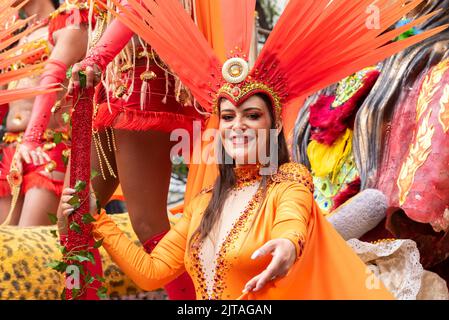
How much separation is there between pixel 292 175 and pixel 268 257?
25 centimetres

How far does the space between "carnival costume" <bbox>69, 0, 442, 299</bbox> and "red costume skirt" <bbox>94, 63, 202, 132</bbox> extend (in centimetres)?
35

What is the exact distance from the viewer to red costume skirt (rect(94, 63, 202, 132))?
275 cm

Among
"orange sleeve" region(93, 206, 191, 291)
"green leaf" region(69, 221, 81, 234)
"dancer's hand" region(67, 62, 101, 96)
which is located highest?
"dancer's hand" region(67, 62, 101, 96)

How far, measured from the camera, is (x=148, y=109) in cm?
278

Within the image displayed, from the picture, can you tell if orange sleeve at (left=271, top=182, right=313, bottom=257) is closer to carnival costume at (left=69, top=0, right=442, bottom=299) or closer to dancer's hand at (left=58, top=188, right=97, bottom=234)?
carnival costume at (left=69, top=0, right=442, bottom=299)

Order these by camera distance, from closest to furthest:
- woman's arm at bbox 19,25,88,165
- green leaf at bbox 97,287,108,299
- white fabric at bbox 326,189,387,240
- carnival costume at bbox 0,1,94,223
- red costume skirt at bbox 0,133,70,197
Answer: green leaf at bbox 97,287,108,299
white fabric at bbox 326,189,387,240
woman's arm at bbox 19,25,88,165
carnival costume at bbox 0,1,94,223
red costume skirt at bbox 0,133,70,197

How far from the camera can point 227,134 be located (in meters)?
2.30

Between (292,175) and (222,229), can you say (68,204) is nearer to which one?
(222,229)

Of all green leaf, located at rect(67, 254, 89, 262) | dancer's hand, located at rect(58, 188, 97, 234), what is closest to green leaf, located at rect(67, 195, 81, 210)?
dancer's hand, located at rect(58, 188, 97, 234)

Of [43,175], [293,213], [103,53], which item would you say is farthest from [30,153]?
[293,213]

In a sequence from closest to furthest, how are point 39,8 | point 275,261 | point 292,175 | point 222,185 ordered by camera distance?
1. point 275,261
2. point 292,175
3. point 222,185
4. point 39,8

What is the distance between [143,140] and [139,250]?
0.60 metres

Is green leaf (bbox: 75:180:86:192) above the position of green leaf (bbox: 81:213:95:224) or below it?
above

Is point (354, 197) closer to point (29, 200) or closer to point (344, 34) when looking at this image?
point (344, 34)
